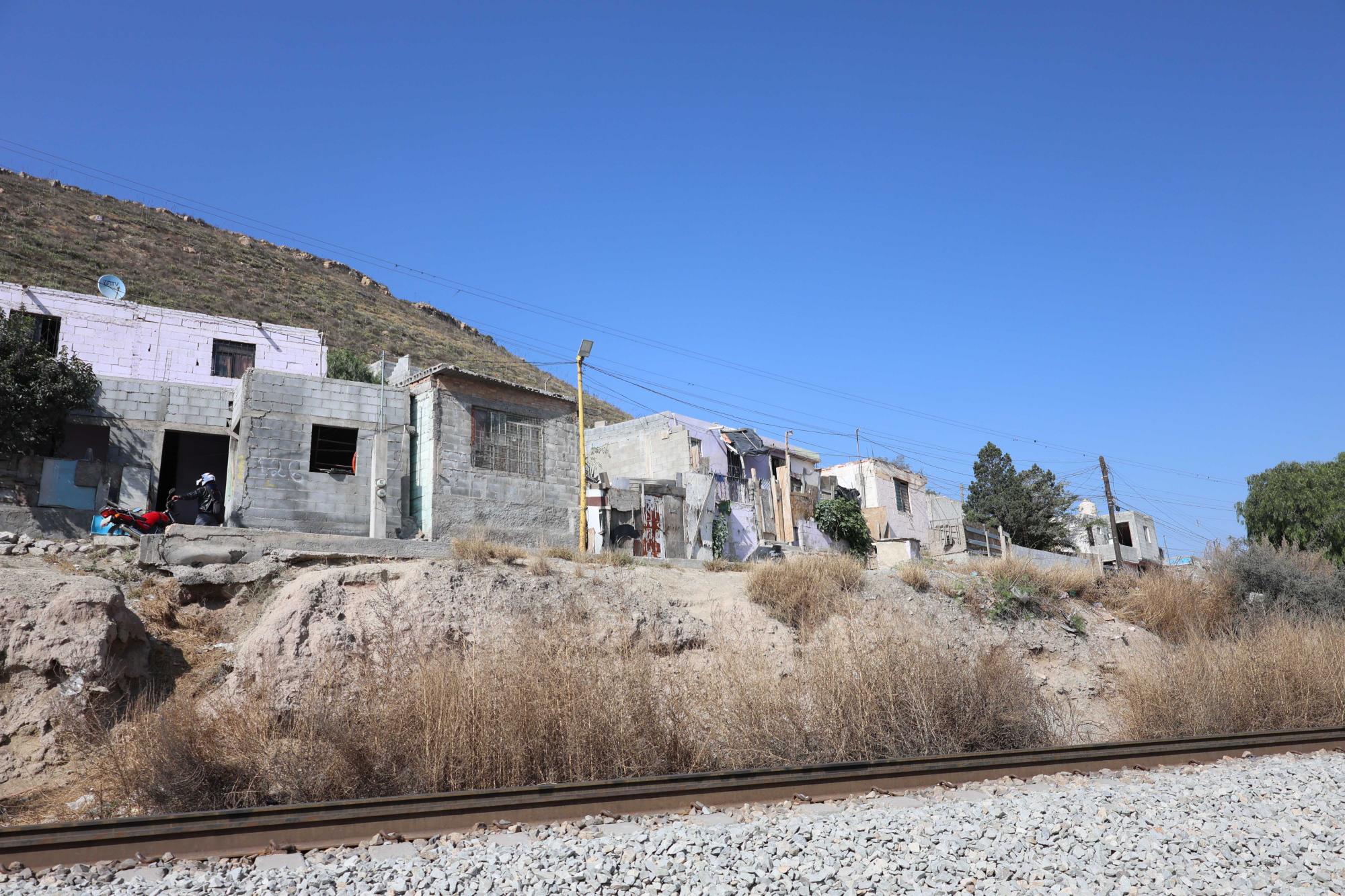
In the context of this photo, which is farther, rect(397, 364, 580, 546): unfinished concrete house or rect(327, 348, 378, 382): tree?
rect(327, 348, 378, 382): tree

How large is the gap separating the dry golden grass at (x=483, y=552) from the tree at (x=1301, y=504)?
1416 inches

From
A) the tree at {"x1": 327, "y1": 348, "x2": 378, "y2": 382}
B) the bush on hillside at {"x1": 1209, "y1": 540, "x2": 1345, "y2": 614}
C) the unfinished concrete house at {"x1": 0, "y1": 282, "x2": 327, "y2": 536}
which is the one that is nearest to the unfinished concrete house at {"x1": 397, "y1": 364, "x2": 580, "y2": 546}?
the unfinished concrete house at {"x1": 0, "y1": 282, "x2": 327, "y2": 536}

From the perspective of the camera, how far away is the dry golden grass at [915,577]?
17797 mm

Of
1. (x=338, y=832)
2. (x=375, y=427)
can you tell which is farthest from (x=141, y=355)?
(x=338, y=832)

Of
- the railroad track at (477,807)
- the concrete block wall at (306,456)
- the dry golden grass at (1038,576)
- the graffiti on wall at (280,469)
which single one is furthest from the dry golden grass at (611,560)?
the railroad track at (477,807)

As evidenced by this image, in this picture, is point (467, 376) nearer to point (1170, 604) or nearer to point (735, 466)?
point (735, 466)

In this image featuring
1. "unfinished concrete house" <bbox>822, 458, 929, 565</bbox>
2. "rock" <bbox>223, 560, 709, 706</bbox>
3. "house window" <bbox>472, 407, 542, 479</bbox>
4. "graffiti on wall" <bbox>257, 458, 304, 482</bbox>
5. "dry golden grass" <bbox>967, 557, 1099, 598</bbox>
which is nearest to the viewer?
"rock" <bbox>223, 560, 709, 706</bbox>

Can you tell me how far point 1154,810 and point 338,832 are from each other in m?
5.70

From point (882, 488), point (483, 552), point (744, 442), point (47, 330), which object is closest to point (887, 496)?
point (882, 488)

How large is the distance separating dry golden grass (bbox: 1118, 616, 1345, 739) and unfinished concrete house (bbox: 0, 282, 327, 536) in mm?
17448

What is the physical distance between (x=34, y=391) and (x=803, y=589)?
18.2 m

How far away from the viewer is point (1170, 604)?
19.0 metres

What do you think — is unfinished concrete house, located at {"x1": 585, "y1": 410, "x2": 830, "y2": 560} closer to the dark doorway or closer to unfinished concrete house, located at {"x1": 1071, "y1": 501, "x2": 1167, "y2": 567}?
the dark doorway

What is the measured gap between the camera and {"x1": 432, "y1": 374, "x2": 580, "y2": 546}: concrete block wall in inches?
847
